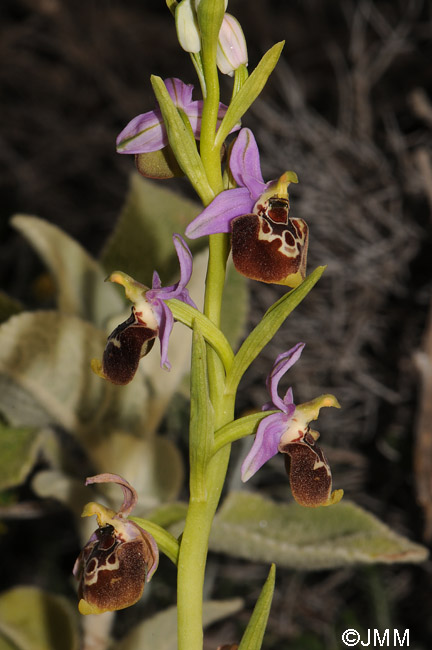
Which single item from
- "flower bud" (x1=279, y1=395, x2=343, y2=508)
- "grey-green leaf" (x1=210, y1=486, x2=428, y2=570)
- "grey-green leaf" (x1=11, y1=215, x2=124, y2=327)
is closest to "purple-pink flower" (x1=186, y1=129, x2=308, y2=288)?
"flower bud" (x1=279, y1=395, x2=343, y2=508)

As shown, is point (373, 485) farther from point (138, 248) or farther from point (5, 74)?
point (5, 74)

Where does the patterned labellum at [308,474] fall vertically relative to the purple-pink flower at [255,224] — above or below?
below

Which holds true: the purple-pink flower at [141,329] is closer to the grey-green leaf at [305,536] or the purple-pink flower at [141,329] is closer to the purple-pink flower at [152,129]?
the purple-pink flower at [152,129]

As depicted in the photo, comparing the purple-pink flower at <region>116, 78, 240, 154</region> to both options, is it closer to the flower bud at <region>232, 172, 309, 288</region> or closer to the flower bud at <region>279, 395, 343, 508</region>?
the flower bud at <region>232, 172, 309, 288</region>

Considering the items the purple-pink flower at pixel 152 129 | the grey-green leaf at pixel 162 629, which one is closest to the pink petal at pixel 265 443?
the purple-pink flower at pixel 152 129

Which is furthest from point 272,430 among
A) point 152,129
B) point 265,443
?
point 152,129

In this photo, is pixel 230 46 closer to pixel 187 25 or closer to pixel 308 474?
pixel 187 25
